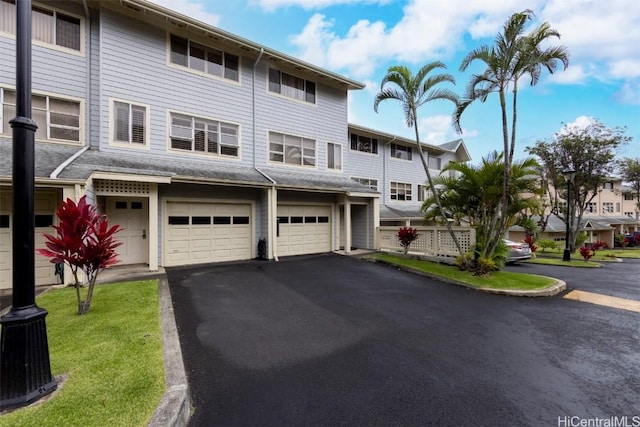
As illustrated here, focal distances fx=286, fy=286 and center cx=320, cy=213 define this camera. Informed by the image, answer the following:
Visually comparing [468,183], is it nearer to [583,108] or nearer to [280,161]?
[280,161]

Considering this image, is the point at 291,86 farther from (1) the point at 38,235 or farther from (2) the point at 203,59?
(1) the point at 38,235

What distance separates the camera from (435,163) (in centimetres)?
2444

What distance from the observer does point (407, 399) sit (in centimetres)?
312

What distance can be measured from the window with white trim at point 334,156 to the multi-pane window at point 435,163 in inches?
446

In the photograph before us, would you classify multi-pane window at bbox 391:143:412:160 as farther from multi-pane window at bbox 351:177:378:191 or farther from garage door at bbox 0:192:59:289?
garage door at bbox 0:192:59:289

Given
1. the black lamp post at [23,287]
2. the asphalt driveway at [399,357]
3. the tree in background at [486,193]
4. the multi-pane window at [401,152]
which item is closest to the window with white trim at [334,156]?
the tree in background at [486,193]

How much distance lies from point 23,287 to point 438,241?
39.1ft

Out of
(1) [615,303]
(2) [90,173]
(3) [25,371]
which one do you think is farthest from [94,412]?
(1) [615,303]

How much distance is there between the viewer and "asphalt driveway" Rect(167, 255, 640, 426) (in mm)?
2949

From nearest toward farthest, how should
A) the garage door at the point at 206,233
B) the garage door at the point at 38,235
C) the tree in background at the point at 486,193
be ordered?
the garage door at the point at 38,235
the tree in background at the point at 486,193
the garage door at the point at 206,233

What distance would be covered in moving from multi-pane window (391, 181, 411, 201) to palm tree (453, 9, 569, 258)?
12.0 meters

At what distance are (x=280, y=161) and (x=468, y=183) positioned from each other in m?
8.08

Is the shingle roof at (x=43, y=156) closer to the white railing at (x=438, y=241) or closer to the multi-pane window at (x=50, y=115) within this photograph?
the multi-pane window at (x=50, y=115)

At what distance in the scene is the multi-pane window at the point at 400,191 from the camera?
21312 millimetres
